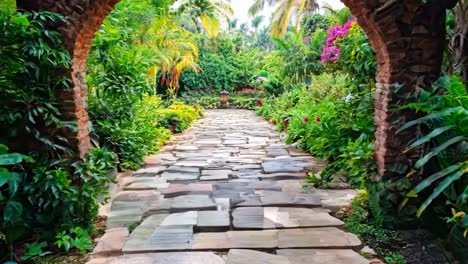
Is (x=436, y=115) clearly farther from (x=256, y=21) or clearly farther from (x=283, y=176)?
(x=256, y=21)

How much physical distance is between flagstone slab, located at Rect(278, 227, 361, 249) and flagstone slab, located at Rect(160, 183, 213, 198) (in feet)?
4.32

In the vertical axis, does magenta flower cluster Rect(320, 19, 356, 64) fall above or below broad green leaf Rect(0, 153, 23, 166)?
above

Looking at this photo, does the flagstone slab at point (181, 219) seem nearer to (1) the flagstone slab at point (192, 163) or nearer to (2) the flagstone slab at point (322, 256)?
(2) the flagstone slab at point (322, 256)

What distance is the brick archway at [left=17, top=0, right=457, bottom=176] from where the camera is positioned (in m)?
2.69

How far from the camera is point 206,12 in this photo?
12.2 metres

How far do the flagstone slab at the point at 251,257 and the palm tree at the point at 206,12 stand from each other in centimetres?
875

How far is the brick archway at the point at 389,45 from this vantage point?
8.82 ft

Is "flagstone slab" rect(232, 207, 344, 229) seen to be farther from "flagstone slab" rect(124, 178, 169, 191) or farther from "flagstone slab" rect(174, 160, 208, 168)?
"flagstone slab" rect(174, 160, 208, 168)

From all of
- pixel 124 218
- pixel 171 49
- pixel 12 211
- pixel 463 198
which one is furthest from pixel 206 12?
pixel 463 198

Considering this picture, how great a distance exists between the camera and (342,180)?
4.31 metres

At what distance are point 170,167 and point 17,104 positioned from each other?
258 cm

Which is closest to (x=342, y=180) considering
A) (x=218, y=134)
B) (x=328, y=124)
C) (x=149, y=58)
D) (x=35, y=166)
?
(x=328, y=124)

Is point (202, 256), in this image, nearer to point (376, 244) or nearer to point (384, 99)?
point (376, 244)

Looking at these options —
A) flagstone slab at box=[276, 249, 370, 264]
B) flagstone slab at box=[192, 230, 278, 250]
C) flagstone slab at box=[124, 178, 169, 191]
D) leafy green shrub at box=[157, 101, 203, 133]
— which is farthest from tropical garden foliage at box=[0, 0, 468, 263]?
leafy green shrub at box=[157, 101, 203, 133]
